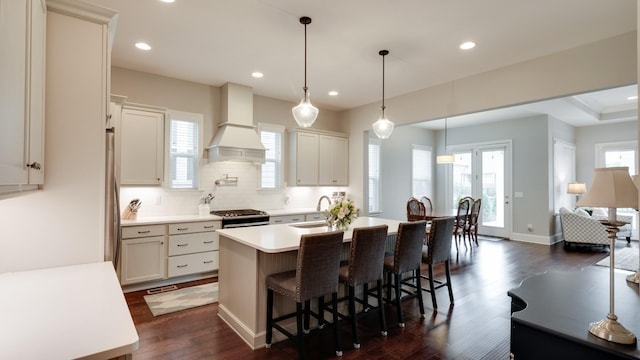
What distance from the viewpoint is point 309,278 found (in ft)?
8.11

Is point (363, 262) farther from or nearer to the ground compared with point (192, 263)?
farther from the ground

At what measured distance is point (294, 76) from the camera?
184 inches

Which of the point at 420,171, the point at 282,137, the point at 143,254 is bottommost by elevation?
the point at 143,254

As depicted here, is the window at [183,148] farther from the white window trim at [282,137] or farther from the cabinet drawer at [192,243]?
the white window trim at [282,137]

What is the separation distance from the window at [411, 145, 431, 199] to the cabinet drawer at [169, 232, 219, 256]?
5536mm

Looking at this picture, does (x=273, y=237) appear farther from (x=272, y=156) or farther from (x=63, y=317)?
(x=272, y=156)

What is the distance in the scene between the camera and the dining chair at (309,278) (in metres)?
2.44

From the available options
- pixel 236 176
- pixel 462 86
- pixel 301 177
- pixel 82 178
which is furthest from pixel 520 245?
pixel 82 178

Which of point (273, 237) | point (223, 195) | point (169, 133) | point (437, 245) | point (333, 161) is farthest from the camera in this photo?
point (333, 161)

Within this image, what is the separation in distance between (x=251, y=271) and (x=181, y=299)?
1.56m

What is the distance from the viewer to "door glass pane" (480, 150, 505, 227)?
26.5ft

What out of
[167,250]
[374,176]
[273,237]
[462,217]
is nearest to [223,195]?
[167,250]

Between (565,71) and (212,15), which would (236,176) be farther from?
(565,71)

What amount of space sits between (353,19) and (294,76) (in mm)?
1744
